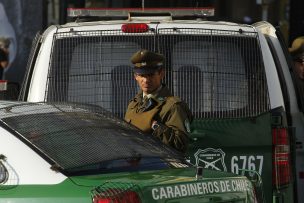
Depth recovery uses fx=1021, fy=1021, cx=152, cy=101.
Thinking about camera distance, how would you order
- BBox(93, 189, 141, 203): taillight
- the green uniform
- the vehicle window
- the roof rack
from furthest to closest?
the roof rack, the vehicle window, the green uniform, BBox(93, 189, 141, 203): taillight

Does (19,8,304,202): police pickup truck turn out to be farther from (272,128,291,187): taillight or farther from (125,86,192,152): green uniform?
(125,86,192,152): green uniform

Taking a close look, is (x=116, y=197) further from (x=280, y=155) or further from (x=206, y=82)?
(x=206, y=82)

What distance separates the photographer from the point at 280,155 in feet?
22.1

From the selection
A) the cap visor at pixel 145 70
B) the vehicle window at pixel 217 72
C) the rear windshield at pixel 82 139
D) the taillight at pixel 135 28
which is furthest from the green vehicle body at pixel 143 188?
the taillight at pixel 135 28

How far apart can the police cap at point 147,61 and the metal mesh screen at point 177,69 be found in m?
0.48

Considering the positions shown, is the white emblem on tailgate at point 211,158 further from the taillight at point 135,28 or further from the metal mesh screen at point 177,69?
the taillight at point 135,28

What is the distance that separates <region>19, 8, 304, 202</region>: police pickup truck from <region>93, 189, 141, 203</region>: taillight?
6.39ft

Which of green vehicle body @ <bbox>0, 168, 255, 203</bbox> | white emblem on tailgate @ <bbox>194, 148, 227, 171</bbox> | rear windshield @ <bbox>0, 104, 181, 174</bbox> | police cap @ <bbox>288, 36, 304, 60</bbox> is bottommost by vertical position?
white emblem on tailgate @ <bbox>194, 148, 227, 171</bbox>

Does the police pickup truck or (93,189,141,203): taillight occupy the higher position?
the police pickup truck

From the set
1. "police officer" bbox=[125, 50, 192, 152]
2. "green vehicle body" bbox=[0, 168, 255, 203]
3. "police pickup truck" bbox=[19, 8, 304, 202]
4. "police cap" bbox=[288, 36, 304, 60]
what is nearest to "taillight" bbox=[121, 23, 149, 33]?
"police pickup truck" bbox=[19, 8, 304, 202]

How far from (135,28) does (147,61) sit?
71 cm

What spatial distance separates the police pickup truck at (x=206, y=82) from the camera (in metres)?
6.68

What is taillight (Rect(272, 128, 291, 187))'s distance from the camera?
672 centimetres

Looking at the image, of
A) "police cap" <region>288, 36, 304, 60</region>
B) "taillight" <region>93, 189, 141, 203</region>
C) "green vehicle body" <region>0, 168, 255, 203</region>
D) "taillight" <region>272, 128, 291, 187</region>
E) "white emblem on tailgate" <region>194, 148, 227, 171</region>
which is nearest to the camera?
"taillight" <region>93, 189, 141, 203</region>
